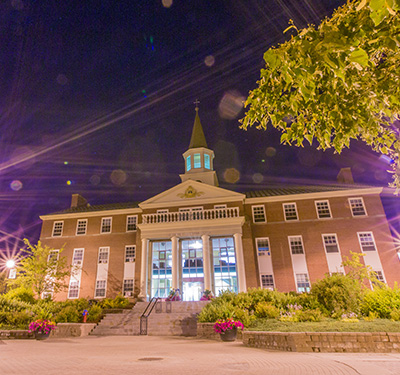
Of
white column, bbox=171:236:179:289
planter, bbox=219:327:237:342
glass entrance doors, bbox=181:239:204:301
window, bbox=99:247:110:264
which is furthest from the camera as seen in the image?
Result: window, bbox=99:247:110:264

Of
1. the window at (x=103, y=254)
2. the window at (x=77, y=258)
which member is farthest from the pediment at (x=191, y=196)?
the window at (x=77, y=258)

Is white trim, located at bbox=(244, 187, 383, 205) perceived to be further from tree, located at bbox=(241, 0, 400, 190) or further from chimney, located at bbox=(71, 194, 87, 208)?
tree, located at bbox=(241, 0, 400, 190)

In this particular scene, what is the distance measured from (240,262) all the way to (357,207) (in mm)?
13109

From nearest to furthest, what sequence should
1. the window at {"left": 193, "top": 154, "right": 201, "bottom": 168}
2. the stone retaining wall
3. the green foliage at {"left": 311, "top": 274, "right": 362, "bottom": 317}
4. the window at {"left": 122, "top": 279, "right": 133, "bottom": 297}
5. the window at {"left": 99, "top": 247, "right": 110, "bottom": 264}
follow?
the stone retaining wall
the green foliage at {"left": 311, "top": 274, "right": 362, "bottom": 317}
the window at {"left": 122, "top": 279, "right": 133, "bottom": 297}
the window at {"left": 99, "top": 247, "right": 110, "bottom": 264}
the window at {"left": 193, "top": 154, "right": 201, "bottom": 168}

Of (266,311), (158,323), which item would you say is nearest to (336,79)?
(266,311)

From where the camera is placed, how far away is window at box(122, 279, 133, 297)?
2799cm

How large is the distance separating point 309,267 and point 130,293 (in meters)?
17.6

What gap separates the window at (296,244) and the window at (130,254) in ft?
53.3

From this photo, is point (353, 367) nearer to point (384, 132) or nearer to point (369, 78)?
point (384, 132)

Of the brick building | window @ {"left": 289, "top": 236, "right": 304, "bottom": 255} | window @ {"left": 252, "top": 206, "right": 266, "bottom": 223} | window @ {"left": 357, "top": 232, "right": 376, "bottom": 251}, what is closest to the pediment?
the brick building

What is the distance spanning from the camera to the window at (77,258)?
30531mm

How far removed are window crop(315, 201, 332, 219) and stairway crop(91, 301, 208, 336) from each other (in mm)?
15085

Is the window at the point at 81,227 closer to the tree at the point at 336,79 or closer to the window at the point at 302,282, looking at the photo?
the window at the point at 302,282

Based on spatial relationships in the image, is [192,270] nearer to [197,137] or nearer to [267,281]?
[267,281]
